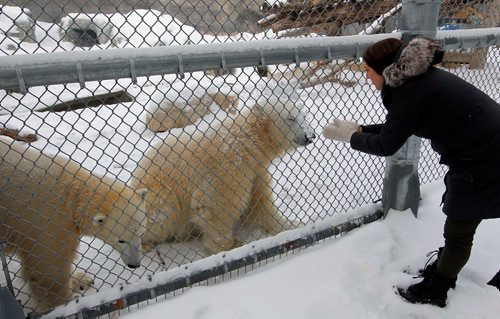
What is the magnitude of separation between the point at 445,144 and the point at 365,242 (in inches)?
41.4

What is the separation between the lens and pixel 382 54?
2.15 metres

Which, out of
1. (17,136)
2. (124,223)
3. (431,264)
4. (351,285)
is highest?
(431,264)

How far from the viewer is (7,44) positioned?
40.0 ft

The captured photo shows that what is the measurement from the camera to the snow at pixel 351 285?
2.39 metres

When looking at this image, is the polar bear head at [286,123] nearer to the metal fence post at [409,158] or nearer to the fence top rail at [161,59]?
the metal fence post at [409,158]

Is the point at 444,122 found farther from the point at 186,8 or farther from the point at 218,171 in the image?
the point at 186,8

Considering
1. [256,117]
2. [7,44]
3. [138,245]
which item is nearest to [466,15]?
[256,117]

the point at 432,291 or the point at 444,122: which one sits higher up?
the point at 444,122

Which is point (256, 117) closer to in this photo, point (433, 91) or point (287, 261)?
point (287, 261)

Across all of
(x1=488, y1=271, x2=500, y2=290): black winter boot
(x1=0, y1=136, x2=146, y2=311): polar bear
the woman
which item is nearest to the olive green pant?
the woman

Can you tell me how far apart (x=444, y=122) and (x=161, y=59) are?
1542 millimetres

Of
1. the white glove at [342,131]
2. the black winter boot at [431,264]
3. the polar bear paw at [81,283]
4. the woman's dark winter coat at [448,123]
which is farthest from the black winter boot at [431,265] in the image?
the polar bear paw at [81,283]

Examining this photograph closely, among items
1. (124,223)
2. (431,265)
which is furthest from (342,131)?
(124,223)

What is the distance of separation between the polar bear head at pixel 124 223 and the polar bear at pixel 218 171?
272 mm
